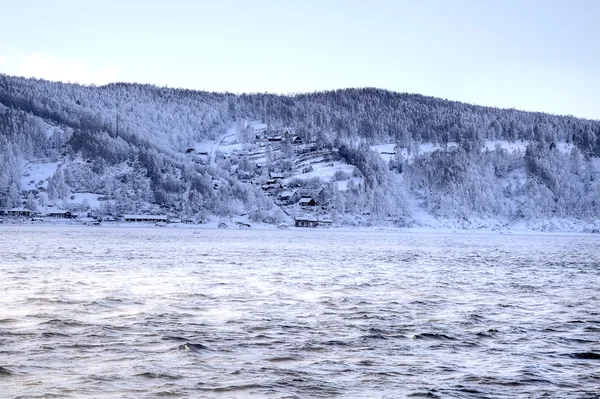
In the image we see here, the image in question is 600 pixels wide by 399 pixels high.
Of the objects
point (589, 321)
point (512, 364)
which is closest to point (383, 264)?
point (589, 321)

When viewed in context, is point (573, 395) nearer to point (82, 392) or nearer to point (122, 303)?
point (82, 392)

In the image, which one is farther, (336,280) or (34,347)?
(336,280)

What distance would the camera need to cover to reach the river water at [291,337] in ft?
57.9

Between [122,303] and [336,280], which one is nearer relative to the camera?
[122,303]

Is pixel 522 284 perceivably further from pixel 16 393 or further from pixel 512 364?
pixel 16 393

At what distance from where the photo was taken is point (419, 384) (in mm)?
17891

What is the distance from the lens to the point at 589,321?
2916 cm

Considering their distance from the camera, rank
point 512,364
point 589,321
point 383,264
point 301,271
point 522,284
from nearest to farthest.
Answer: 1. point 512,364
2. point 589,321
3. point 522,284
4. point 301,271
5. point 383,264

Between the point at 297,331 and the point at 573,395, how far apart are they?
420 inches

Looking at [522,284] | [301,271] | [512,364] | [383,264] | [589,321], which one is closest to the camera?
[512,364]

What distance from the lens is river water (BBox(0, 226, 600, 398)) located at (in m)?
17.7

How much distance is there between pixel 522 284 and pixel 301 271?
16428mm

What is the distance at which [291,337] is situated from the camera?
79.4 feet

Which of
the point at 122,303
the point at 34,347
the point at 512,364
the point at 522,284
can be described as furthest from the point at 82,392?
the point at 522,284
